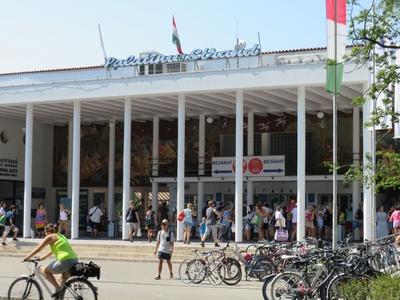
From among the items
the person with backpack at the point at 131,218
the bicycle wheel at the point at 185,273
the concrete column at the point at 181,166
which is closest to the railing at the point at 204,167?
the concrete column at the point at 181,166

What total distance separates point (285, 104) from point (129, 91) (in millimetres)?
7022

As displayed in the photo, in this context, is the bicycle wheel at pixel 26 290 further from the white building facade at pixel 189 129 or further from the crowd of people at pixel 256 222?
the white building facade at pixel 189 129

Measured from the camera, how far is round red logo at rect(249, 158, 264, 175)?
31.2 metres

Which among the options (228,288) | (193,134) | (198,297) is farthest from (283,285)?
(193,134)

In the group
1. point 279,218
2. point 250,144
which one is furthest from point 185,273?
point 250,144

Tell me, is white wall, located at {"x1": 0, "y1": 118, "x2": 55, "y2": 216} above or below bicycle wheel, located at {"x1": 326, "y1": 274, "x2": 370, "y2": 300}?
above

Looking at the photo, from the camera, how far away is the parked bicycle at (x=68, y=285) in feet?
37.3

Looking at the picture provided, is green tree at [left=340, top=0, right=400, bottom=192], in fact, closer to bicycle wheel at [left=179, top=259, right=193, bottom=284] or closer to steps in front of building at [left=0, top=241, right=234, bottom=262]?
bicycle wheel at [left=179, top=259, right=193, bottom=284]

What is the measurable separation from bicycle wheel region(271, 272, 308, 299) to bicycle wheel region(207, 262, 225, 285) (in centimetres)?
397

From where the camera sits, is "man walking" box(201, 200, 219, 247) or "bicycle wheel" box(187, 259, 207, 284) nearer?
"bicycle wheel" box(187, 259, 207, 284)

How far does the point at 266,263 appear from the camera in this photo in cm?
1614

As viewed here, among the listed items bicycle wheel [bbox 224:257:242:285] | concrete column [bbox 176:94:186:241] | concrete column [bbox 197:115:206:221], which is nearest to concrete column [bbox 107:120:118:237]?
concrete column [bbox 197:115:206:221]

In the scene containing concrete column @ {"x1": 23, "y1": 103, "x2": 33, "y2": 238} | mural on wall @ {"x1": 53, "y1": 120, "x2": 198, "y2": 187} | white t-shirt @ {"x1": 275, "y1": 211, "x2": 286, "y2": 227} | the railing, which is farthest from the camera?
mural on wall @ {"x1": 53, "y1": 120, "x2": 198, "y2": 187}

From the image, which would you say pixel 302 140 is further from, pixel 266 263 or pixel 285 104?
pixel 266 263
